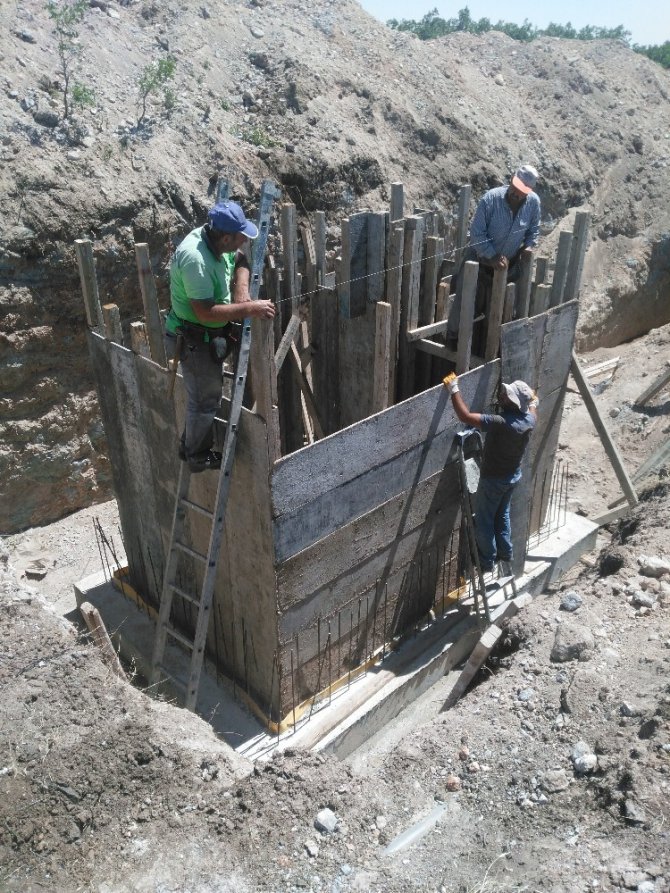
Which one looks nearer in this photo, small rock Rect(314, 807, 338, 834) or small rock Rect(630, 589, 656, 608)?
small rock Rect(314, 807, 338, 834)

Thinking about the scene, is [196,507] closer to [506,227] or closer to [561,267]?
[506,227]

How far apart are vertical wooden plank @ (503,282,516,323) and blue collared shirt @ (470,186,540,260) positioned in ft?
1.32

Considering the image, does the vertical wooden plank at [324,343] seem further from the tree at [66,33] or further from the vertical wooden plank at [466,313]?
the tree at [66,33]

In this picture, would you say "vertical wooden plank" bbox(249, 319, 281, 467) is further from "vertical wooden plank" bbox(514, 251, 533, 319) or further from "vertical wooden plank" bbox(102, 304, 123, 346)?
"vertical wooden plank" bbox(514, 251, 533, 319)

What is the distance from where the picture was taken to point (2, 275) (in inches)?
375

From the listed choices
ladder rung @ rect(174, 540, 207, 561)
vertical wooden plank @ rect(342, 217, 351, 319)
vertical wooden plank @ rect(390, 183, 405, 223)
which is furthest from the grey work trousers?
vertical wooden plank @ rect(390, 183, 405, 223)

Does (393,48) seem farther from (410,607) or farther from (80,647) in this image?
(80,647)

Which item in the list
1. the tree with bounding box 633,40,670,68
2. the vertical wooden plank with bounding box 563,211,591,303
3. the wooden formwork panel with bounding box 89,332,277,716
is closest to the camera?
the wooden formwork panel with bounding box 89,332,277,716

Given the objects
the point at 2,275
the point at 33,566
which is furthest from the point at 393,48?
the point at 33,566

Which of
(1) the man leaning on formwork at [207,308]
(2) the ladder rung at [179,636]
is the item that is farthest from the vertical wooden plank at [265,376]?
(2) the ladder rung at [179,636]

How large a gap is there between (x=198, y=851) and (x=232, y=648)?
2256 mm

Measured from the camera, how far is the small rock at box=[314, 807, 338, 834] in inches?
167

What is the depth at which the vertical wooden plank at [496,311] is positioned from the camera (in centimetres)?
650

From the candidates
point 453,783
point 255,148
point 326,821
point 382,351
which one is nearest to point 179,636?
point 326,821
